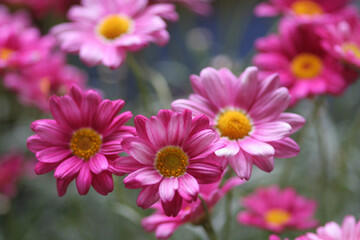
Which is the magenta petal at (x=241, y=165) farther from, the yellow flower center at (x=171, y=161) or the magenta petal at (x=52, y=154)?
the magenta petal at (x=52, y=154)

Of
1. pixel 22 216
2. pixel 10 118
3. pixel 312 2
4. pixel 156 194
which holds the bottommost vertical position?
pixel 22 216

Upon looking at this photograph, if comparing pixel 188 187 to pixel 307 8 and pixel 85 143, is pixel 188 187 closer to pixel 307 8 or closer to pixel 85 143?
pixel 85 143

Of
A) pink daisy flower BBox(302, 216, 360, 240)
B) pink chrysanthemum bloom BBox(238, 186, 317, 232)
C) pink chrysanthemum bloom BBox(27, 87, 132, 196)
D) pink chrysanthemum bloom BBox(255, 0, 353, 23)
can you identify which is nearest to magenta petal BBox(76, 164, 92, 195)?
pink chrysanthemum bloom BBox(27, 87, 132, 196)

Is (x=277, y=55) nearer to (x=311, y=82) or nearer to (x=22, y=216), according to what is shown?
(x=311, y=82)

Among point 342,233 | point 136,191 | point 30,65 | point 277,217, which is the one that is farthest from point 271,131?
point 136,191

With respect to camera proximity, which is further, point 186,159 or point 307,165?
point 307,165

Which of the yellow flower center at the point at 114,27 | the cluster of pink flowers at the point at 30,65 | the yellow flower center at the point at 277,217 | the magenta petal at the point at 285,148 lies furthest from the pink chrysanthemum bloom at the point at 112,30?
the yellow flower center at the point at 277,217

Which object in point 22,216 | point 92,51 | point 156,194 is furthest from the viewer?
point 22,216

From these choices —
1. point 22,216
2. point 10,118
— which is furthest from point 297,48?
point 10,118

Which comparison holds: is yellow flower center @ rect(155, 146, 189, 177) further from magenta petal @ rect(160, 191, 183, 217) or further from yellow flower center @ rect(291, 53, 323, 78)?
yellow flower center @ rect(291, 53, 323, 78)
